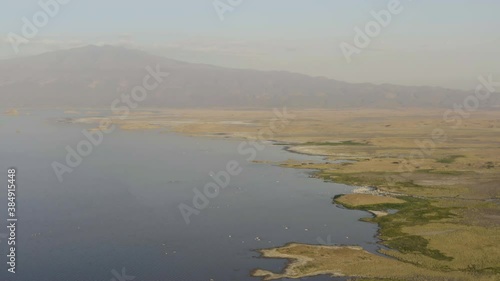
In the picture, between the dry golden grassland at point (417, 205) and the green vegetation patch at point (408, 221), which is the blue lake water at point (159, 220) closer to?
the green vegetation patch at point (408, 221)

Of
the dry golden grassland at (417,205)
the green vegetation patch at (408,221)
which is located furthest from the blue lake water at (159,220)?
the dry golden grassland at (417,205)

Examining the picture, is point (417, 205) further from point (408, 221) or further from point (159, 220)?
point (159, 220)

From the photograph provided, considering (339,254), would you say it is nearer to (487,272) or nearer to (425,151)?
(487,272)

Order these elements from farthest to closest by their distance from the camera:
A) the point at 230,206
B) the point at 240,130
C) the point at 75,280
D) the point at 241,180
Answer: the point at 240,130 < the point at 241,180 < the point at 230,206 < the point at 75,280

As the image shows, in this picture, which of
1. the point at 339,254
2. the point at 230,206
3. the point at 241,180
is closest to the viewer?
the point at 339,254

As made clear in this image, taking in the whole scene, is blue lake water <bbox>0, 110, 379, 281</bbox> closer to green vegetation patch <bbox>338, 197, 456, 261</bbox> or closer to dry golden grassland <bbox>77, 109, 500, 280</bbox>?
green vegetation patch <bbox>338, 197, 456, 261</bbox>

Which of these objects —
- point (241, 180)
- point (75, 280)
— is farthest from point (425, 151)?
point (75, 280)

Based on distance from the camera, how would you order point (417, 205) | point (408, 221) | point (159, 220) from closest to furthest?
point (159, 220) → point (408, 221) → point (417, 205)

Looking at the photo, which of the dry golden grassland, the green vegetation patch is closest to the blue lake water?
the green vegetation patch

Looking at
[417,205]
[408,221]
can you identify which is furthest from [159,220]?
[417,205]
